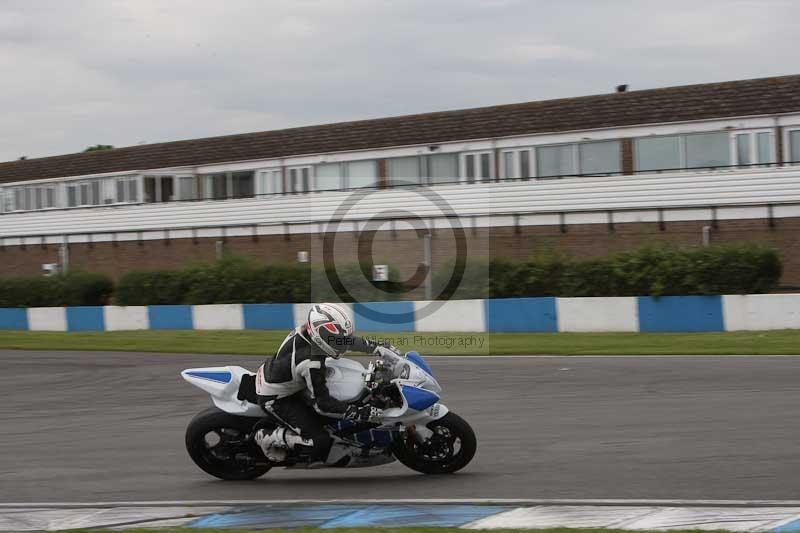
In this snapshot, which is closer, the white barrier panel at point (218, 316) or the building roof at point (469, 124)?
the white barrier panel at point (218, 316)

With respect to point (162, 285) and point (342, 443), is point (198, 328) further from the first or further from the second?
point (342, 443)

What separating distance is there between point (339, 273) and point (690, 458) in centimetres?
2130

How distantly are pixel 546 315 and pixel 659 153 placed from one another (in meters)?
12.4

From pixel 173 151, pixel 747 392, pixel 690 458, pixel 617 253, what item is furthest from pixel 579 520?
pixel 173 151

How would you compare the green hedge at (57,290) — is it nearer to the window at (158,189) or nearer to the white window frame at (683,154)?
the window at (158,189)

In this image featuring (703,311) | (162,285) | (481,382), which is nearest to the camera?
(481,382)

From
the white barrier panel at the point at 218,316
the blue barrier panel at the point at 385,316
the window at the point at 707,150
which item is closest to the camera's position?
the blue barrier panel at the point at 385,316

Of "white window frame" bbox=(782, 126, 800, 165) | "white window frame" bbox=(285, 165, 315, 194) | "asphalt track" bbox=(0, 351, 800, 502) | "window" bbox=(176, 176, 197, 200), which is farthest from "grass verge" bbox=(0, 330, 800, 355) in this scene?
"window" bbox=(176, 176, 197, 200)

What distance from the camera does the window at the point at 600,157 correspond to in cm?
3416

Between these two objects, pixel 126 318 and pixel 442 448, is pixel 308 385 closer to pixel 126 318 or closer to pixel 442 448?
pixel 442 448

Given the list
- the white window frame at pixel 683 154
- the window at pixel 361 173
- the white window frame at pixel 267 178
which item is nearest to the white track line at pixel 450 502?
the white window frame at pixel 683 154

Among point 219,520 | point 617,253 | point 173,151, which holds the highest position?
point 173,151

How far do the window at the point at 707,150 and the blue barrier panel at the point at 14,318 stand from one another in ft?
71.6

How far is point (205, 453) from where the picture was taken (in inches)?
353
